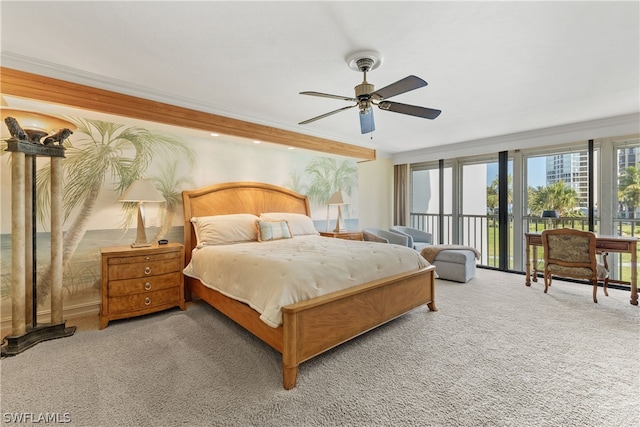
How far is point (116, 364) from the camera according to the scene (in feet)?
6.85

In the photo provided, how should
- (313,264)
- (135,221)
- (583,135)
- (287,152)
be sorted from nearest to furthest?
(313,264) → (135,221) → (583,135) → (287,152)

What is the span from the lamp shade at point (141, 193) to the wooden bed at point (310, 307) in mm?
515

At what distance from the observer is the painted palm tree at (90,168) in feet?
9.36

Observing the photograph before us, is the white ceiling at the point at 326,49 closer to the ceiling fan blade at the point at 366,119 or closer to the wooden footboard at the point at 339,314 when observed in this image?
the ceiling fan blade at the point at 366,119

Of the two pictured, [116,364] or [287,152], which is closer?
[116,364]

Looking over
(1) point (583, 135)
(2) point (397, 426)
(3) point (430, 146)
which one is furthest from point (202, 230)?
(1) point (583, 135)

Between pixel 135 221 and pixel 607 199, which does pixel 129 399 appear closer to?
pixel 135 221

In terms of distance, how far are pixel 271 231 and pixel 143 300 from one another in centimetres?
159

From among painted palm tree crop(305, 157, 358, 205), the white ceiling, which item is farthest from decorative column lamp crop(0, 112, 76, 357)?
painted palm tree crop(305, 157, 358, 205)

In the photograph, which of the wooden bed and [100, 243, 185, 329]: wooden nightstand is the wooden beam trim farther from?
[100, 243, 185, 329]: wooden nightstand

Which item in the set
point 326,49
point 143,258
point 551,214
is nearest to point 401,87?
point 326,49

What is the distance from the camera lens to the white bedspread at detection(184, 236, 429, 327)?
6.45ft

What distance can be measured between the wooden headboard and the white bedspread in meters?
0.63

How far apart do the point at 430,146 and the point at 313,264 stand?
15.7ft
